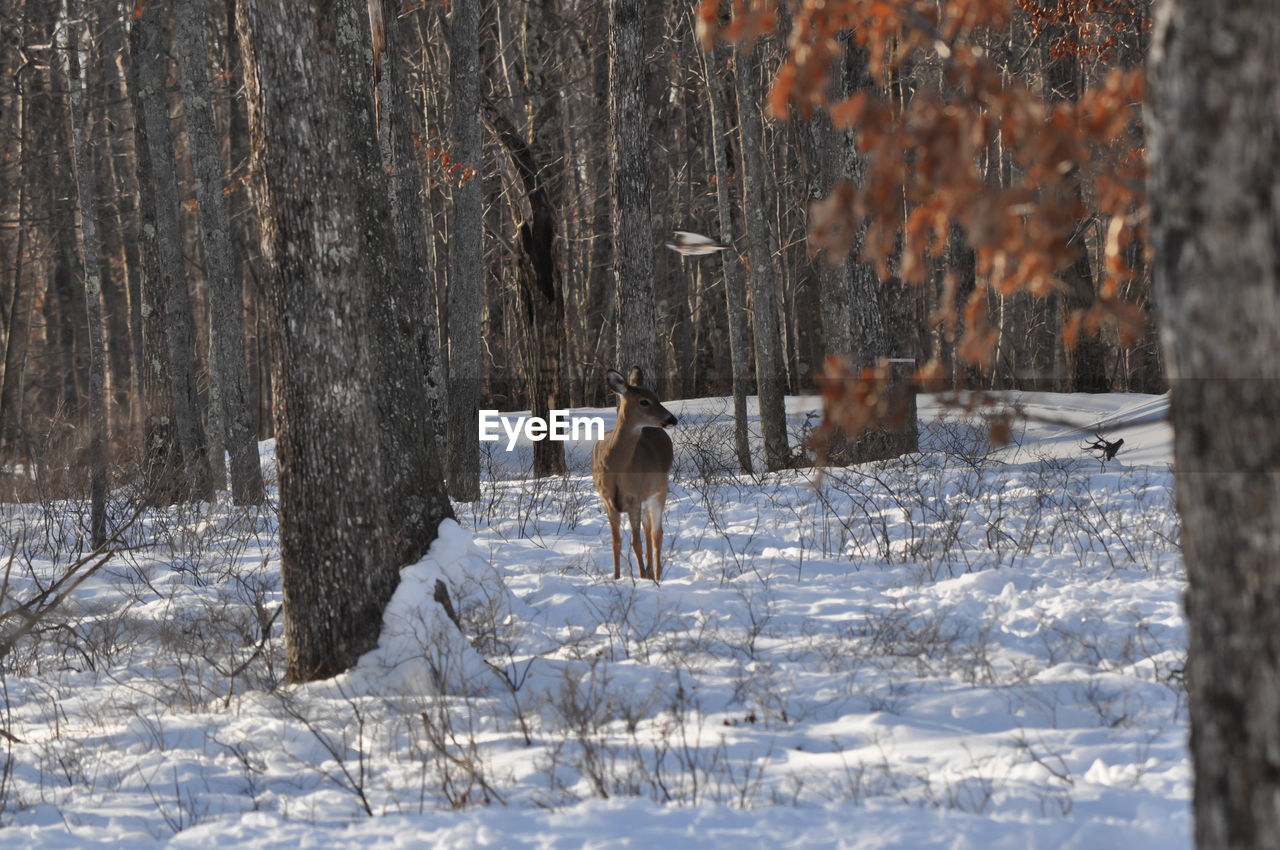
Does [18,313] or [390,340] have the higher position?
[18,313]

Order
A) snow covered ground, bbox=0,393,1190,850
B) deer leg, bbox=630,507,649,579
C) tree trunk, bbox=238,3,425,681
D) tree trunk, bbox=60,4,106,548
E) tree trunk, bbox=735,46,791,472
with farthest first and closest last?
tree trunk, bbox=735,46,791,472
tree trunk, bbox=60,4,106,548
deer leg, bbox=630,507,649,579
tree trunk, bbox=238,3,425,681
snow covered ground, bbox=0,393,1190,850

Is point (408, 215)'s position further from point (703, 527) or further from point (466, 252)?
point (703, 527)

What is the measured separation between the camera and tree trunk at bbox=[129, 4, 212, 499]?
14578 millimetres

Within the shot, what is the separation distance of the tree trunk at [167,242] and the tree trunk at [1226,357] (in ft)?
45.3

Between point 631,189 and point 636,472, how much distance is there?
5.08 meters

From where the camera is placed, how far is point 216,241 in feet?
47.8

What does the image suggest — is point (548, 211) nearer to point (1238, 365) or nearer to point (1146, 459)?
point (1146, 459)

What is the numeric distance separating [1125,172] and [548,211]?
12463 millimetres

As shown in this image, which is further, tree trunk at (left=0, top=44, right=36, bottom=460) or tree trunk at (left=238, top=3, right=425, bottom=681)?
tree trunk at (left=0, top=44, right=36, bottom=460)

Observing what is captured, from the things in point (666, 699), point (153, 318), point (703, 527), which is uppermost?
point (153, 318)

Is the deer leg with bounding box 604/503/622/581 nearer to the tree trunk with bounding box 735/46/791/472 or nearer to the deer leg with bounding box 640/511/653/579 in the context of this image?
the deer leg with bounding box 640/511/653/579

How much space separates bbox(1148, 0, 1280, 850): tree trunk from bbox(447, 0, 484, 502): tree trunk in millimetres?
10973


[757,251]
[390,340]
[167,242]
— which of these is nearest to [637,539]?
[390,340]

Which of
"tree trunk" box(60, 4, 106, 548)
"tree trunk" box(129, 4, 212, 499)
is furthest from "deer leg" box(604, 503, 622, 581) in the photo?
"tree trunk" box(129, 4, 212, 499)
